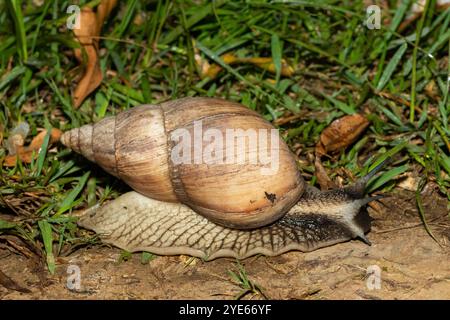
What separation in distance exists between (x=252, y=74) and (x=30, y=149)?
1520mm

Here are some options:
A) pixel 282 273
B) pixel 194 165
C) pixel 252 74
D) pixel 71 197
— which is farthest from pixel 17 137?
pixel 282 273

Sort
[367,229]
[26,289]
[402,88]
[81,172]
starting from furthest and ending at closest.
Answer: [402,88]
[81,172]
[367,229]
[26,289]

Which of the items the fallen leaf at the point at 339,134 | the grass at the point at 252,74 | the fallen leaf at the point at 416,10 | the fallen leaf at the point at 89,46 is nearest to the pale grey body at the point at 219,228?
the grass at the point at 252,74

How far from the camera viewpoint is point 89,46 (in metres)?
4.66

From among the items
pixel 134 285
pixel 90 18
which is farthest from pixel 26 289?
pixel 90 18

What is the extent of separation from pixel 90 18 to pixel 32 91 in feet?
2.00

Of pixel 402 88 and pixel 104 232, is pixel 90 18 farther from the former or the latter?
pixel 402 88

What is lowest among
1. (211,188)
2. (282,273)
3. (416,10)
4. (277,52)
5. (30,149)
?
(282,273)

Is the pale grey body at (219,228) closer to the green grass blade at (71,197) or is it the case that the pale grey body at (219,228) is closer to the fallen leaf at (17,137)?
the green grass blade at (71,197)

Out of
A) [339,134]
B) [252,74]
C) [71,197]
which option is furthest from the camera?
[252,74]

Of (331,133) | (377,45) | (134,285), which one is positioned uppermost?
(377,45)

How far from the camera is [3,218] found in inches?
155

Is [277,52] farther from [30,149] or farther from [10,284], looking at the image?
[10,284]

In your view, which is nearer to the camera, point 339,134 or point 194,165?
point 194,165
